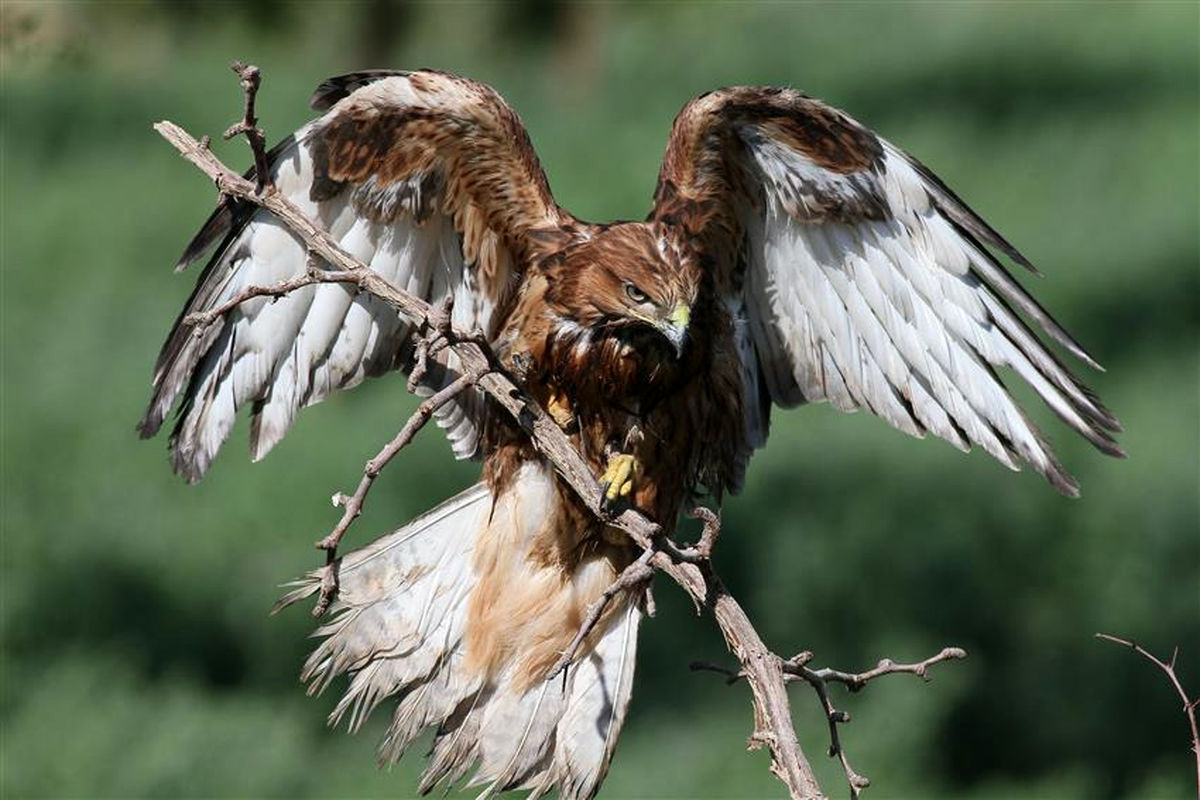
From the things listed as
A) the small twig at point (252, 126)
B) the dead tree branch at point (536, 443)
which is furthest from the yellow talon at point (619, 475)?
the small twig at point (252, 126)

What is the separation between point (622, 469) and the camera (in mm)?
4316

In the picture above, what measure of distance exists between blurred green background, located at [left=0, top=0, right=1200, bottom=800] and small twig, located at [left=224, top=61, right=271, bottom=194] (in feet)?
5.65

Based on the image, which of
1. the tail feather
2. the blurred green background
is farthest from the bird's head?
the blurred green background

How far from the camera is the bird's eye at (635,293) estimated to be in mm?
4359

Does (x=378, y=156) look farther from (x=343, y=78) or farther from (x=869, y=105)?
(x=869, y=105)

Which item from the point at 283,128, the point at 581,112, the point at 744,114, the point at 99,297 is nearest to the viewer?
the point at 744,114

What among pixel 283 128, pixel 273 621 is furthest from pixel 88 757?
pixel 283 128

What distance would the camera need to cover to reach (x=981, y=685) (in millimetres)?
8812

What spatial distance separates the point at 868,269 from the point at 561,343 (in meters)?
0.76

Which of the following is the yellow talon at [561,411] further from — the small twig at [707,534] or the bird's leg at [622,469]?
the small twig at [707,534]

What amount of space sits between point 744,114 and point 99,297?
8.41 m

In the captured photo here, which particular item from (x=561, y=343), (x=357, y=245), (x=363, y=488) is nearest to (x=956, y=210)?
(x=561, y=343)

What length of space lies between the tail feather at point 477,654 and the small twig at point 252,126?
4.51 ft

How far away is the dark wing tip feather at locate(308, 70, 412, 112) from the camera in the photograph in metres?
4.37
